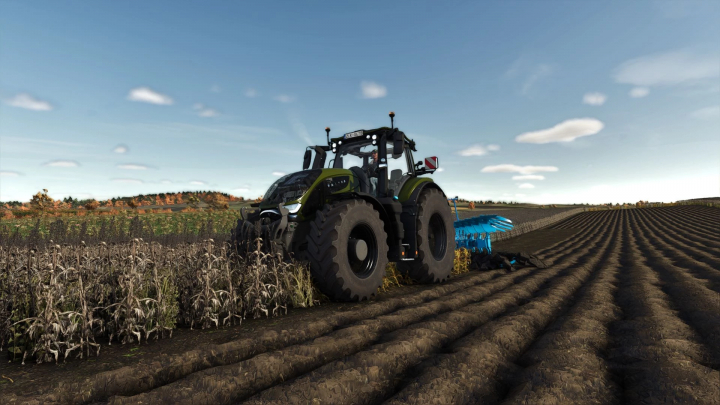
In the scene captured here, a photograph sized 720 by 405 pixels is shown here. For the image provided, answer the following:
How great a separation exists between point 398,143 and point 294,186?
6.11 ft

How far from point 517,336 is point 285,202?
303 centimetres

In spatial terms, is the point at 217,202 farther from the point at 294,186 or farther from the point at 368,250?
the point at 368,250

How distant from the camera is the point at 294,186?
499 centimetres

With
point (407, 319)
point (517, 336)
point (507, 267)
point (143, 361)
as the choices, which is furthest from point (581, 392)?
point (507, 267)

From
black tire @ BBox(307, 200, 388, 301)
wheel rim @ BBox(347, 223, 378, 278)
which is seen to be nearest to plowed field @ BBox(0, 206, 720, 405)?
black tire @ BBox(307, 200, 388, 301)

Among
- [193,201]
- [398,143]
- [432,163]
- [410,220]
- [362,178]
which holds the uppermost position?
[193,201]

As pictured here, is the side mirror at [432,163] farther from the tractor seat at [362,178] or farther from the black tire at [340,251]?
the black tire at [340,251]

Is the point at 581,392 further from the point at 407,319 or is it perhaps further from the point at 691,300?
the point at 691,300

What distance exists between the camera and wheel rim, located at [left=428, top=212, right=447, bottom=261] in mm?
6758

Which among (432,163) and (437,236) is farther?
(437,236)

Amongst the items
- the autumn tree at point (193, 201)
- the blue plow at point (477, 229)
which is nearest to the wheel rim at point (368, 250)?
the blue plow at point (477, 229)

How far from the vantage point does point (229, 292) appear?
386 cm

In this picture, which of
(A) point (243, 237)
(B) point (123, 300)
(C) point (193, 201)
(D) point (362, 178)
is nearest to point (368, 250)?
(D) point (362, 178)

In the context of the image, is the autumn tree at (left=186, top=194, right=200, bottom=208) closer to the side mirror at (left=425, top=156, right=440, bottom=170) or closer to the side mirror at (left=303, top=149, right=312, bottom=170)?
the side mirror at (left=303, top=149, right=312, bottom=170)
